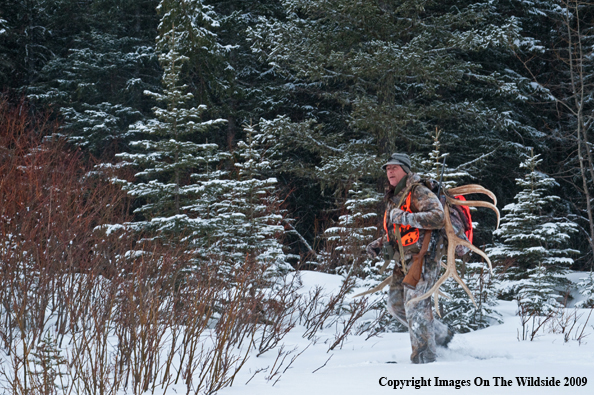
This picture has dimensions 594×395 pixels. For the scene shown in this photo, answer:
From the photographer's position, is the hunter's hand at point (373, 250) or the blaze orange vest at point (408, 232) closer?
the blaze orange vest at point (408, 232)

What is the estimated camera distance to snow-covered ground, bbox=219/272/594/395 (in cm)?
352

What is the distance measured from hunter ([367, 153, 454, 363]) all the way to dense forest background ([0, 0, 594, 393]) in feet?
2.92

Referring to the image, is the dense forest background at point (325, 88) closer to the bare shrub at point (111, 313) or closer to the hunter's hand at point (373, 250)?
the bare shrub at point (111, 313)

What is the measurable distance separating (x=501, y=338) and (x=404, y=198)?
2.20m

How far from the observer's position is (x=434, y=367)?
413 centimetres

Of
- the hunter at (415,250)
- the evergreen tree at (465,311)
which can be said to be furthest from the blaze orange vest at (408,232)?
the evergreen tree at (465,311)

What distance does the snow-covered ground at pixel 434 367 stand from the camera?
3520 millimetres

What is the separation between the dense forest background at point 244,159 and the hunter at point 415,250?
0.89 m

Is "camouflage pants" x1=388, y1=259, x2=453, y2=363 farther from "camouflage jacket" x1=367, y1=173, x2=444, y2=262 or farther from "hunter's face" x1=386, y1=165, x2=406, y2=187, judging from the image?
"hunter's face" x1=386, y1=165, x2=406, y2=187

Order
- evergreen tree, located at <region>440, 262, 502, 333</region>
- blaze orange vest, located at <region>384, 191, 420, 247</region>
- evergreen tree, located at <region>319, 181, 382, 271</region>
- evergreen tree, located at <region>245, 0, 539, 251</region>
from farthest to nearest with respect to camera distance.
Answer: evergreen tree, located at <region>245, 0, 539, 251</region> < evergreen tree, located at <region>319, 181, 382, 271</region> < evergreen tree, located at <region>440, 262, 502, 333</region> < blaze orange vest, located at <region>384, 191, 420, 247</region>

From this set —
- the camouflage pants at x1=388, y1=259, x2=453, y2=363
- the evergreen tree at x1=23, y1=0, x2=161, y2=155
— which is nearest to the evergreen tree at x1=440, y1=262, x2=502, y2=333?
the camouflage pants at x1=388, y1=259, x2=453, y2=363

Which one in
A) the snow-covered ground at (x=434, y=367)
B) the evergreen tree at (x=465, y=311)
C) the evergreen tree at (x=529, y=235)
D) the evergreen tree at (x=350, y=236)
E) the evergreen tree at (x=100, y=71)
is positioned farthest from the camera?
the evergreen tree at (x=100, y=71)

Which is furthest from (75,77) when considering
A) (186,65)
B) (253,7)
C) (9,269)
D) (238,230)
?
(9,269)

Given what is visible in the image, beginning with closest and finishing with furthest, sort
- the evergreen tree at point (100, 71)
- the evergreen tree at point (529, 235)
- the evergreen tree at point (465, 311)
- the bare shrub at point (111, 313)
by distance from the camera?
1. the bare shrub at point (111, 313)
2. the evergreen tree at point (465, 311)
3. the evergreen tree at point (529, 235)
4. the evergreen tree at point (100, 71)
